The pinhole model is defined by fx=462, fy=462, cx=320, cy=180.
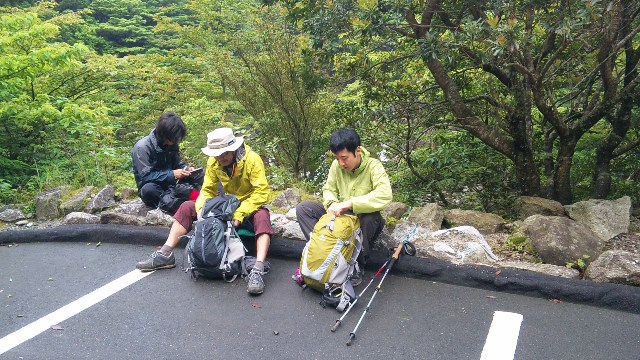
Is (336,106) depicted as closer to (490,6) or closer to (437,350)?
(490,6)

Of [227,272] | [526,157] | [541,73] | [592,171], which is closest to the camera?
[227,272]

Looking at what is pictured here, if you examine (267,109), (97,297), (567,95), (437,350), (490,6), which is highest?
(490,6)

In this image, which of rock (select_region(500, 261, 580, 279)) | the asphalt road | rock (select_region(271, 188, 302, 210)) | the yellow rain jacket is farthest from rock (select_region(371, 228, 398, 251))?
rock (select_region(271, 188, 302, 210))

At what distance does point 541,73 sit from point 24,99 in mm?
6590

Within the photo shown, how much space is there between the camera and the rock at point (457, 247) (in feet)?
12.4

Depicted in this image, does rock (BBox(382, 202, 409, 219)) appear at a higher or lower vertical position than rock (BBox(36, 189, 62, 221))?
higher

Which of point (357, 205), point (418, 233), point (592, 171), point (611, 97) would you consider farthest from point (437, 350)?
point (592, 171)

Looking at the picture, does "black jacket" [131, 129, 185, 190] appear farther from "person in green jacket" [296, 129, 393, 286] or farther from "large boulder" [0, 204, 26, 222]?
"large boulder" [0, 204, 26, 222]

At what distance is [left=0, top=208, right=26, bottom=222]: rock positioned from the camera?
215 inches

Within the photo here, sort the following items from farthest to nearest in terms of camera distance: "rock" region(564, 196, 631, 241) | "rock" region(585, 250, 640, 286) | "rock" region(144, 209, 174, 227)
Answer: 1. "rock" region(144, 209, 174, 227)
2. "rock" region(564, 196, 631, 241)
3. "rock" region(585, 250, 640, 286)

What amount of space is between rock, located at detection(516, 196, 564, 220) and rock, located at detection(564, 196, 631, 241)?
18 cm

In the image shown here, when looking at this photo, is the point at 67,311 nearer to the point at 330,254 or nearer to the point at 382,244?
the point at 330,254

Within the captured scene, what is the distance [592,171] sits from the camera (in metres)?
7.13

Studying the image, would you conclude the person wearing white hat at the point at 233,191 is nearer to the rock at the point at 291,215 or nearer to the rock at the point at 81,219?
the rock at the point at 291,215
